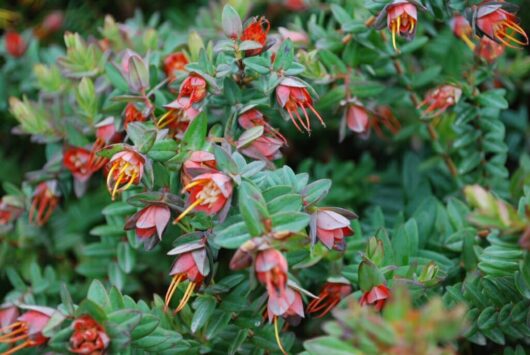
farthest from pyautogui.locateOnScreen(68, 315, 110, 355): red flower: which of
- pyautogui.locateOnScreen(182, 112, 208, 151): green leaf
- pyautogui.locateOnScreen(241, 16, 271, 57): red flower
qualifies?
pyautogui.locateOnScreen(241, 16, 271, 57): red flower

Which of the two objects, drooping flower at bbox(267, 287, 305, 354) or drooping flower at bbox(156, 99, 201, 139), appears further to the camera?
drooping flower at bbox(156, 99, 201, 139)

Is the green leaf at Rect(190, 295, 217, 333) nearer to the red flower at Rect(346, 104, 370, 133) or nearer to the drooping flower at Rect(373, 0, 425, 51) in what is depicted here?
the red flower at Rect(346, 104, 370, 133)

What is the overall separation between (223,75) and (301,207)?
323 millimetres

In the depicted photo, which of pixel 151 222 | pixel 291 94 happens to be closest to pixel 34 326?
pixel 151 222

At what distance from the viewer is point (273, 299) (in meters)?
1.09

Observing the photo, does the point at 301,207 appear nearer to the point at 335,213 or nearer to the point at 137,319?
the point at 335,213

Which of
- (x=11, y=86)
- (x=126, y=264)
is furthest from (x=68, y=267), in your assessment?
(x=11, y=86)

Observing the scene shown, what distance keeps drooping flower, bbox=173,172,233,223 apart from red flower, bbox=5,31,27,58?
1078 mm

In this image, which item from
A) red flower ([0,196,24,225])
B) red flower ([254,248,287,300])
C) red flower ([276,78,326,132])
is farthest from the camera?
red flower ([0,196,24,225])

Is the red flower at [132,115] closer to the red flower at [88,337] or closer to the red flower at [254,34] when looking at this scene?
the red flower at [254,34]

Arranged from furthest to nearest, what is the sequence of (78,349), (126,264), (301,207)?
(126,264) → (301,207) → (78,349)

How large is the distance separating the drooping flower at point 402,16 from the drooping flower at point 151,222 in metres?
0.58

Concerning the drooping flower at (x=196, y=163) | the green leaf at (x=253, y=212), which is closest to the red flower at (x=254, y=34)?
the drooping flower at (x=196, y=163)

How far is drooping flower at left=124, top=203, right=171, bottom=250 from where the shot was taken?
1.21 meters
